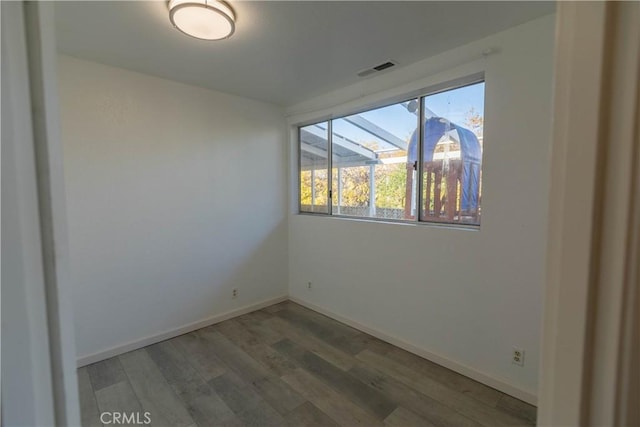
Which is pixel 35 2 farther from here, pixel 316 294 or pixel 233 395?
pixel 316 294

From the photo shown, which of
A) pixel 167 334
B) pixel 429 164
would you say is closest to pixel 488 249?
pixel 429 164

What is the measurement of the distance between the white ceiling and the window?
476 millimetres

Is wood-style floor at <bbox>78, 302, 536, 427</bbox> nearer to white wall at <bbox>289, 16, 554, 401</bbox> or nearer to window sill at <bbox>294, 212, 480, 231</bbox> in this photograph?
white wall at <bbox>289, 16, 554, 401</bbox>

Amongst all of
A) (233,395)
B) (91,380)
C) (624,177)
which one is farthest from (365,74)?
(91,380)

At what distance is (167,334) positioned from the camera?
284 cm

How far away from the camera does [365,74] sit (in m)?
2.66

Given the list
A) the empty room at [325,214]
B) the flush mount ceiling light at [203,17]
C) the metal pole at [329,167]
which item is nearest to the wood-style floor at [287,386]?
the empty room at [325,214]

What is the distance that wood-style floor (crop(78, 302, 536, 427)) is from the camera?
1.86 meters

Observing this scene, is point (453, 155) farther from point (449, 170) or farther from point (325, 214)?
point (325, 214)

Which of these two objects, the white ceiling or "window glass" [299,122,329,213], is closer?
the white ceiling

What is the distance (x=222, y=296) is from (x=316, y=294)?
1.09m

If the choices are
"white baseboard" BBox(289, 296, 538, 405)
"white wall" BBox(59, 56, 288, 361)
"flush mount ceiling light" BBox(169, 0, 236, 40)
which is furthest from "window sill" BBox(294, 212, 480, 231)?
"flush mount ceiling light" BBox(169, 0, 236, 40)

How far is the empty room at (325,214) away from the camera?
0.37 meters

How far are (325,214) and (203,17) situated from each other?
235 centimetres
